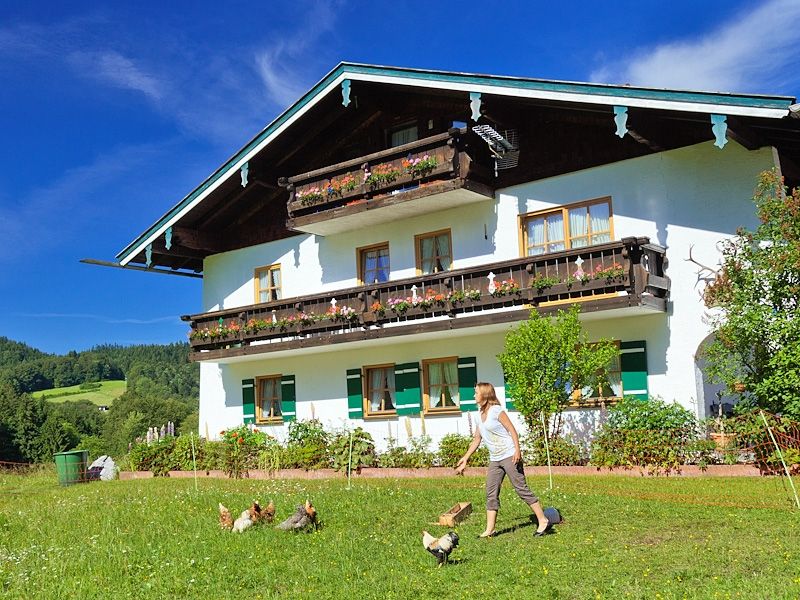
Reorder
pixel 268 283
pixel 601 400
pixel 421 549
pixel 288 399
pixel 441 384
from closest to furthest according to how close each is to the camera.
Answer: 1. pixel 421 549
2. pixel 601 400
3. pixel 441 384
4. pixel 288 399
5. pixel 268 283

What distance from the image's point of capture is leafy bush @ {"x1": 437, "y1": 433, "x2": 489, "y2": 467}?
1908 centimetres

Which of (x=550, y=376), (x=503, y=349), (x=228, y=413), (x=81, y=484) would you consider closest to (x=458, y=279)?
(x=503, y=349)

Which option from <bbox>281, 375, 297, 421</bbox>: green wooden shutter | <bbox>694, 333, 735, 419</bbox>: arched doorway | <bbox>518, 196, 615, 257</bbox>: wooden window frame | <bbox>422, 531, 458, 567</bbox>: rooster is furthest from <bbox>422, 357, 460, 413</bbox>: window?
<bbox>422, 531, 458, 567</bbox>: rooster

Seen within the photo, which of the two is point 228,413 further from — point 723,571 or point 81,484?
point 723,571

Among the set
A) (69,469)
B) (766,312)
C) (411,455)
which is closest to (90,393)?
(69,469)

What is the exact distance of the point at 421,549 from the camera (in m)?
9.80

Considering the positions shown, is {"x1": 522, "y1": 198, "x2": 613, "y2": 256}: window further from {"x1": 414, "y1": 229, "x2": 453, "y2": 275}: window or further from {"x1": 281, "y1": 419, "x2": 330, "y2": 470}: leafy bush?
{"x1": 281, "y1": 419, "x2": 330, "y2": 470}: leafy bush

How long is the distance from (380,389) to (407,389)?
121 centimetres

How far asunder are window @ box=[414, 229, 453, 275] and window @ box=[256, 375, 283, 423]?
6064 mm

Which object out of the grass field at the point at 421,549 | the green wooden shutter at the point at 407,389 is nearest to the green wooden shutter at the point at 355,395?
the green wooden shutter at the point at 407,389

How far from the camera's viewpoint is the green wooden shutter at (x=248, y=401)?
25391mm

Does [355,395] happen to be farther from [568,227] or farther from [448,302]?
[568,227]

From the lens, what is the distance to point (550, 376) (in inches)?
671

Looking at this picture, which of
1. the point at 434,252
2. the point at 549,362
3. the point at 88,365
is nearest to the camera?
the point at 549,362
